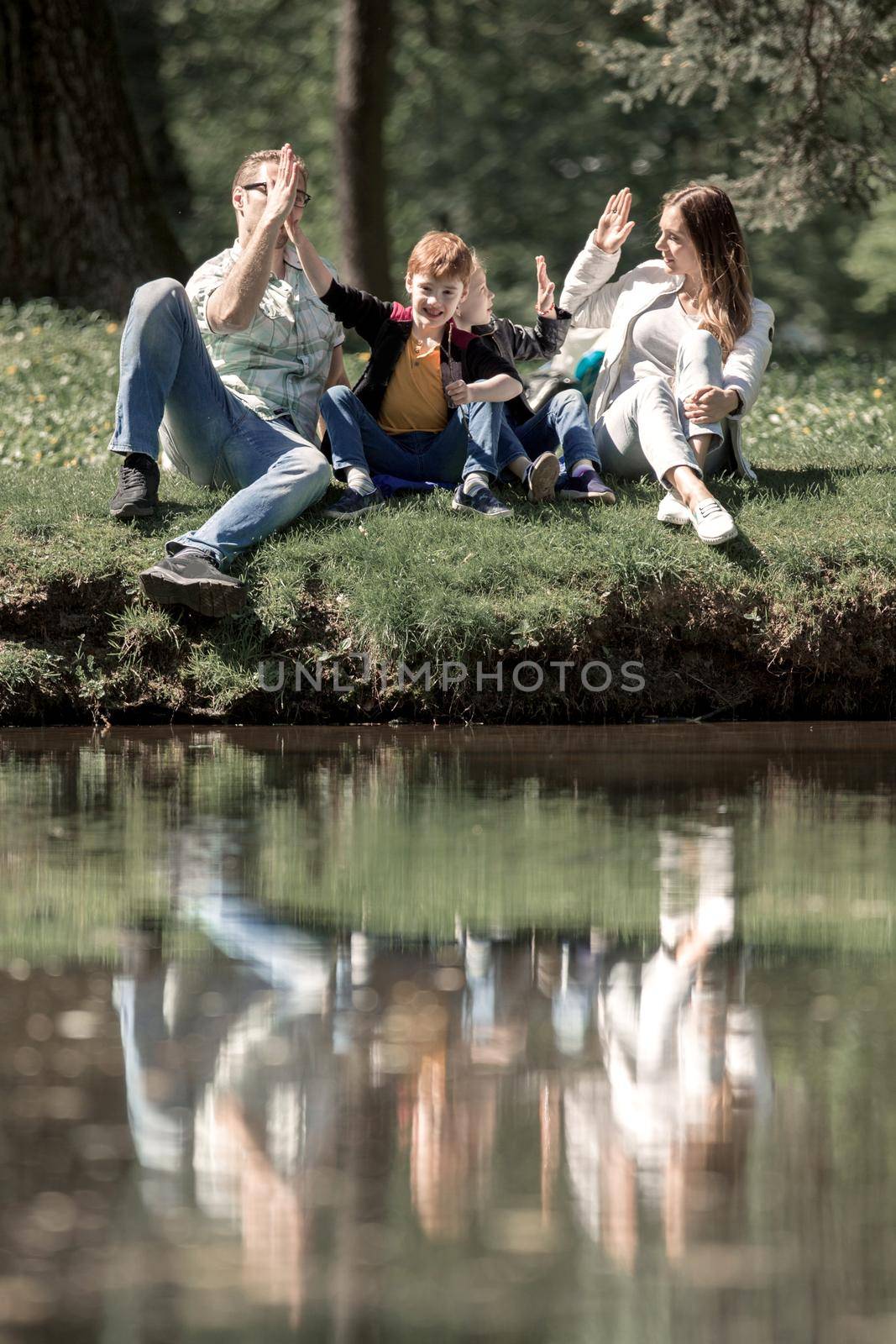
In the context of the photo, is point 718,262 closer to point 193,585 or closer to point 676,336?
point 676,336

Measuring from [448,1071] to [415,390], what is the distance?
204 inches

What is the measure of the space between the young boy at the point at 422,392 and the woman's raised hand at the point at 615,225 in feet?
2.37

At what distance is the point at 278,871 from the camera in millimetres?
3912

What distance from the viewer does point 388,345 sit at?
743 cm

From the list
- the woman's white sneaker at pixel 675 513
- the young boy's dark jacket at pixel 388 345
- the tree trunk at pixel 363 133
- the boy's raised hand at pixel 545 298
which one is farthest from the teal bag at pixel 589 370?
the tree trunk at pixel 363 133

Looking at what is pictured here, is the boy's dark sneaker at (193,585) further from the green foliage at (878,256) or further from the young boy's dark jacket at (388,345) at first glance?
the green foliage at (878,256)

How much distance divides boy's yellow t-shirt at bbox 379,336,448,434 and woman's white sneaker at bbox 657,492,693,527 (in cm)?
104

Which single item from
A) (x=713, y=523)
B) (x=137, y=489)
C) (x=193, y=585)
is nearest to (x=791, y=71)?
(x=713, y=523)

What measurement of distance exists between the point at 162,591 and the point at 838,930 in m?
3.56

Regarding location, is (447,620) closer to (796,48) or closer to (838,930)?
(838,930)

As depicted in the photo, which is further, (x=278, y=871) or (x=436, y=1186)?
(x=278, y=871)

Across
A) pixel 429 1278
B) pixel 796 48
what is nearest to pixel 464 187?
pixel 796 48

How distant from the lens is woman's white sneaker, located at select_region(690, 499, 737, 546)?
6.83 m

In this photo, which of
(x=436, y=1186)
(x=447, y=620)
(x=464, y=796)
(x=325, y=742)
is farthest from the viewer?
(x=447, y=620)
